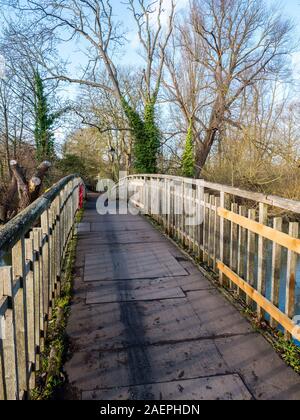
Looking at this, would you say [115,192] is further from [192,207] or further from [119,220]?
[192,207]

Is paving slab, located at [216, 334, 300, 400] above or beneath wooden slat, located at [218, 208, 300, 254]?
beneath

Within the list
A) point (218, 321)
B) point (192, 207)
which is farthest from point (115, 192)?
point (218, 321)

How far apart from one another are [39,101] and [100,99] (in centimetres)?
676

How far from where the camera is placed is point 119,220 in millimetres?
8898

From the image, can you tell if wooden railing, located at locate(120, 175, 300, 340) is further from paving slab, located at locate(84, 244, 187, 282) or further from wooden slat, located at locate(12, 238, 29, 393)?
wooden slat, located at locate(12, 238, 29, 393)

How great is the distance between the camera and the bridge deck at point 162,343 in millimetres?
2197

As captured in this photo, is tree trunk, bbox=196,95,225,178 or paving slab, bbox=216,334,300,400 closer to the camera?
paving slab, bbox=216,334,300,400

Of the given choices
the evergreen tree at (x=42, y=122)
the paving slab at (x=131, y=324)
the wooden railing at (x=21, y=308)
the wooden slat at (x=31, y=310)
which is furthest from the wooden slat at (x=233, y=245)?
the evergreen tree at (x=42, y=122)

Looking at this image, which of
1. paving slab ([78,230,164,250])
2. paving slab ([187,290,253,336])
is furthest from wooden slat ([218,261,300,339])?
paving slab ([78,230,164,250])

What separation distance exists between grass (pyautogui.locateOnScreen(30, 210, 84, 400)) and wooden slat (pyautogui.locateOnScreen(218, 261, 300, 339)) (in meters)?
1.70

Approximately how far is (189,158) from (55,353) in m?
18.8

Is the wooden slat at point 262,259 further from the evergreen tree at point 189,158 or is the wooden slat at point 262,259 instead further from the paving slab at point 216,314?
the evergreen tree at point 189,158

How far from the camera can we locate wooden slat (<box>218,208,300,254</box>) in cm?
253

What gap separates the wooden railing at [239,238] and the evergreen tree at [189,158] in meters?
13.5
